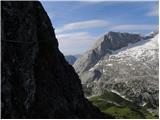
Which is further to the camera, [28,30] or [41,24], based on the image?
[41,24]

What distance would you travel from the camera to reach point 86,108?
52000 mm

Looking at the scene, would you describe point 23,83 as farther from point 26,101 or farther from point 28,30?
point 28,30

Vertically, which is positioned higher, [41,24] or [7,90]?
[41,24]

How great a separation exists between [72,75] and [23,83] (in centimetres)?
2143

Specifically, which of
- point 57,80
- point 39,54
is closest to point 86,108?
point 57,80

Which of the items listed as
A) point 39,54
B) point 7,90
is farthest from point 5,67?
point 39,54

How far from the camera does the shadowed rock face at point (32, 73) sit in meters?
28.8

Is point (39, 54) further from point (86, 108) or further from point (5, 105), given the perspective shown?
point (5, 105)

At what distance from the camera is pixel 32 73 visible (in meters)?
Answer: 35.5

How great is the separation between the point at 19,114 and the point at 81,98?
22139mm

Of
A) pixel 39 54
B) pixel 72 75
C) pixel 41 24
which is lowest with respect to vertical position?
pixel 72 75

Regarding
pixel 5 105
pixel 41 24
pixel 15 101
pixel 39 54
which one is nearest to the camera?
pixel 5 105

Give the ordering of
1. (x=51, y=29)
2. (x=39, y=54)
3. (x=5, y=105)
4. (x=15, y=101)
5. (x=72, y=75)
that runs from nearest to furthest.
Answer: (x=5, y=105) → (x=15, y=101) → (x=39, y=54) → (x=51, y=29) → (x=72, y=75)

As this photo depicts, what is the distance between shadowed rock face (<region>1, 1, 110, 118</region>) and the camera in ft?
94.4
